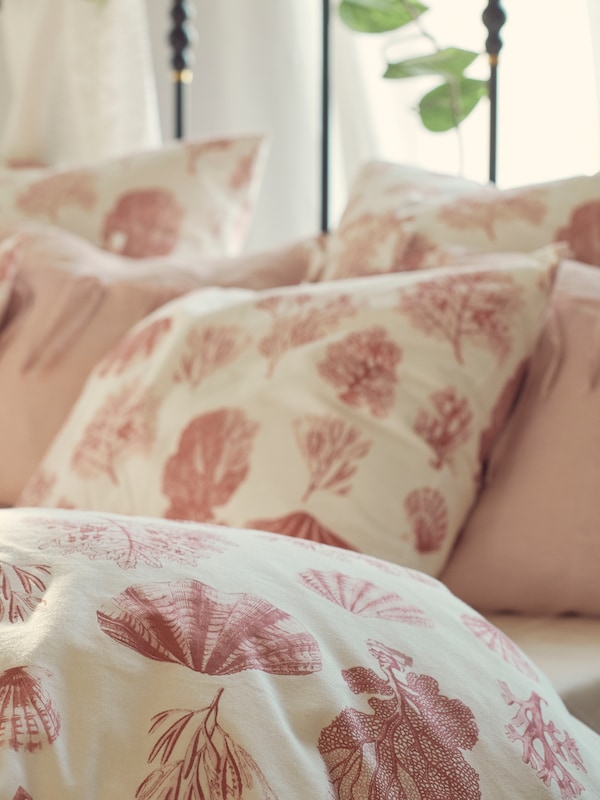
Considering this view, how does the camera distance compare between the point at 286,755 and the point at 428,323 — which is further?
the point at 428,323

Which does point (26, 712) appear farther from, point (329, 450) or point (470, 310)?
point (470, 310)

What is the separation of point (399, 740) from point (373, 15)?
1142mm

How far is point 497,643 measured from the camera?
0.49 metres

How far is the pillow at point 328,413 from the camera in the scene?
0.72 m

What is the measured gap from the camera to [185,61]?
5.24 ft

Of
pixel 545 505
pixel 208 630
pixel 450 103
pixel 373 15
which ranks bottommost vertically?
pixel 545 505

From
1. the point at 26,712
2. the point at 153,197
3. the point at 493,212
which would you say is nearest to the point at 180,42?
the point at 153,197

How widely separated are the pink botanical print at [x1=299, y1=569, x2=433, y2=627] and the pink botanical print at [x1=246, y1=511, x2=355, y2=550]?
23cm

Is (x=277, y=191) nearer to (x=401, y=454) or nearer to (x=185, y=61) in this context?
(x=185, y=61)

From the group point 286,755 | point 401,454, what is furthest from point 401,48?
point 286,755

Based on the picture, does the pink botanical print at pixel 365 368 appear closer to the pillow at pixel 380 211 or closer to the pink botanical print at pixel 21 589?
the pillow at pixel 380 211

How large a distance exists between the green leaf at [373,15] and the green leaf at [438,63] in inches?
3.3

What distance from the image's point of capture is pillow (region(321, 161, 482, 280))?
3.38ft

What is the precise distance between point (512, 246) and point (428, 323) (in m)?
0.24
